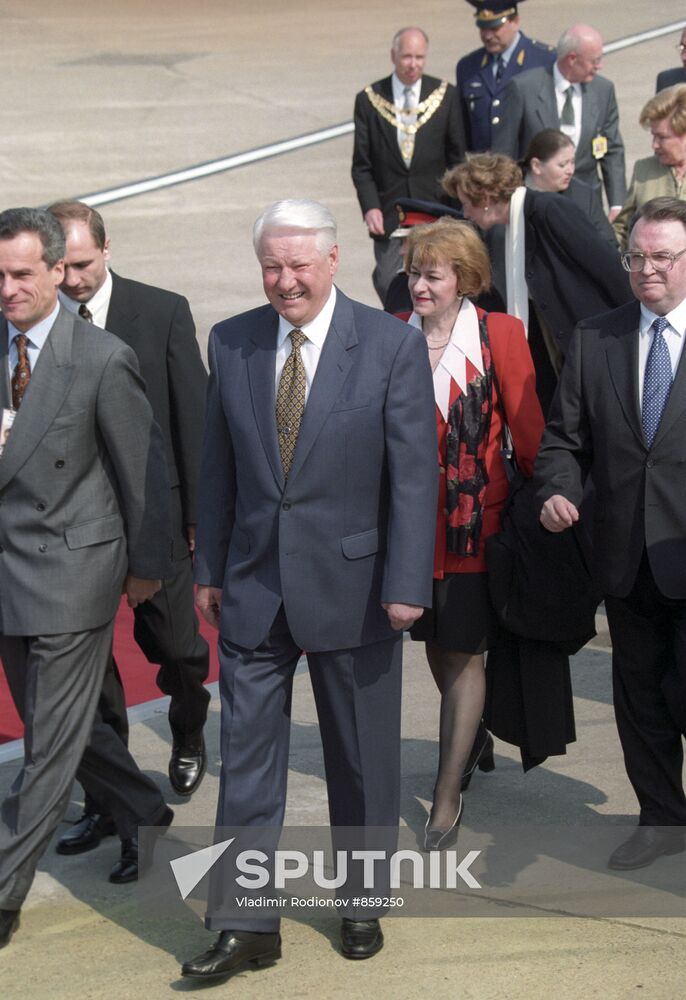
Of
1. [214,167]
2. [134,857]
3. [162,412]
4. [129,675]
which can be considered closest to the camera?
[134,857]

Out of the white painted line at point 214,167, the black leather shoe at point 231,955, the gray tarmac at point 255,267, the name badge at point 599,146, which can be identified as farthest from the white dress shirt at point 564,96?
the white painted line at point 214,167

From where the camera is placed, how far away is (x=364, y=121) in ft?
32.8

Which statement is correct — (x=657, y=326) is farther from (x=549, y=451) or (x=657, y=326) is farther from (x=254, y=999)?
(x=254, y=999)

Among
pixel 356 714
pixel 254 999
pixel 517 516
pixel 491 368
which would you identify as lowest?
pixel 254 999

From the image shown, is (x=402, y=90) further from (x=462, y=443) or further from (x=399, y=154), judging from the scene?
(x=462, y=443)

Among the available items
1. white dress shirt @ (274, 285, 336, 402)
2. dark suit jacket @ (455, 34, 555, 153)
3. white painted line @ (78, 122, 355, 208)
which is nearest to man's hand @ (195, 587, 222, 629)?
white dress shirt @ (274, 285, 336, 402)

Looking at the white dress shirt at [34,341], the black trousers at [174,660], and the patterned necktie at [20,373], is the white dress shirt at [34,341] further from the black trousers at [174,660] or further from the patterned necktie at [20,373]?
the black trousers at [174,660]

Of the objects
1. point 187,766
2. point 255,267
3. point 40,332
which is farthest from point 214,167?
point 40,332

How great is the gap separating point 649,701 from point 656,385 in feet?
3.03

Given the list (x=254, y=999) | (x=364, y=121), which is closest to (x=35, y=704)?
(x=254, y=999)

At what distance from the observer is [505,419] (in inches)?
202

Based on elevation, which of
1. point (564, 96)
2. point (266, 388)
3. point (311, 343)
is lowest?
point (266, 388)

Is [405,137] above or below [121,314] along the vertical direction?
above

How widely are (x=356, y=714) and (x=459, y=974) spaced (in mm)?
710
